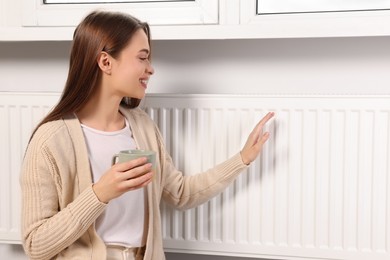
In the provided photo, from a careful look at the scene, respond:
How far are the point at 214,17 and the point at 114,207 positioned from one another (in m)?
0.61

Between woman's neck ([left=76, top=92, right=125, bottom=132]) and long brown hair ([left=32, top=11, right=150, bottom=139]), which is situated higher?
long brown hair ([left=32, top=11, right=150, bottom=139])

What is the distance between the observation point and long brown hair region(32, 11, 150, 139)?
139 cm

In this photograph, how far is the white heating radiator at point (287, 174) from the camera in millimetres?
1603

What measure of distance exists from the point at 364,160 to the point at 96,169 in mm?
717

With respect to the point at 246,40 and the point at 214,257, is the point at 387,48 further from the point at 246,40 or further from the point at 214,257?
the point at 214,257

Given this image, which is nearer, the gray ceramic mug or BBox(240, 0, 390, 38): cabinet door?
the gray ceramic mug

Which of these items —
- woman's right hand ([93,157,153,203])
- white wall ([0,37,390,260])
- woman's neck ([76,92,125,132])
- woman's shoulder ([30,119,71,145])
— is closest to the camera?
woman's right hand ([93,157,153,203])

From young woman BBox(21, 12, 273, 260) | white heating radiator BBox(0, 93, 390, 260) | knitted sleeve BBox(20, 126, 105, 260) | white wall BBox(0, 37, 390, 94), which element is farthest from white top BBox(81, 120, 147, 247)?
white wall BBox(0, 37, 390, 94)

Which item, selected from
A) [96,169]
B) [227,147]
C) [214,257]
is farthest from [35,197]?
[214,257]

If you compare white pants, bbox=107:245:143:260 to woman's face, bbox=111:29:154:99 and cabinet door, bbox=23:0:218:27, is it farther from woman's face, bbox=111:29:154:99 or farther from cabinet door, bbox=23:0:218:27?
cabinet door, bbox=23:0:218:27

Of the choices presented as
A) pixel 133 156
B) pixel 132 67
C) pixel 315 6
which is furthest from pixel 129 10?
pixel 133 156

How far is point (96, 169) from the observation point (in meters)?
1.41

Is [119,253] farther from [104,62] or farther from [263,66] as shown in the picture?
[263,66]

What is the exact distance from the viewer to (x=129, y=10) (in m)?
1.73
